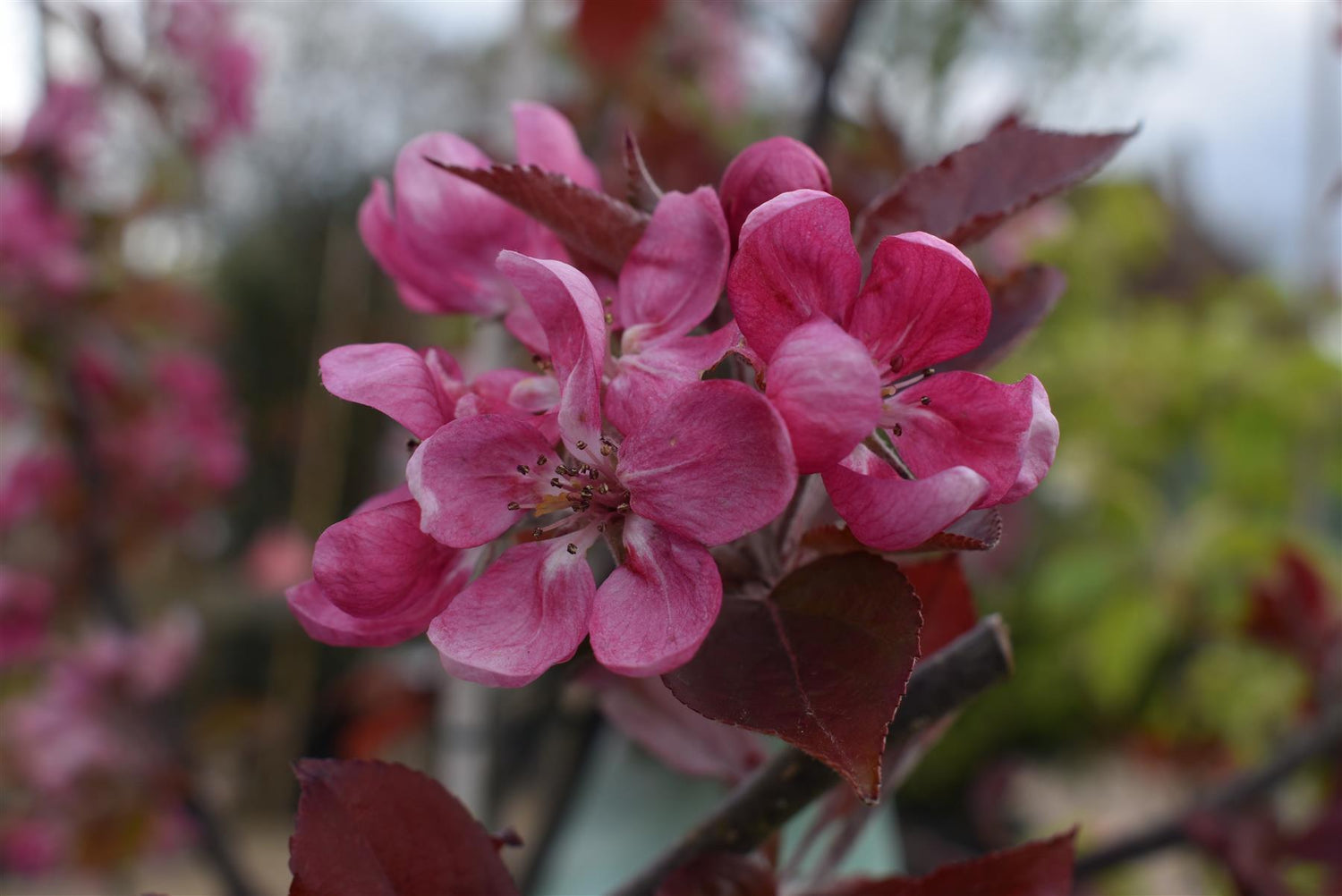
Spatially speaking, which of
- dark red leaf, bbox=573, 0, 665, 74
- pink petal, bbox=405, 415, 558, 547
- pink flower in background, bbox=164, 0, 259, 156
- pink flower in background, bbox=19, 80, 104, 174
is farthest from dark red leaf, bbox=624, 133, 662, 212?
pink flower in background, bbox=164, 0, 259, 156

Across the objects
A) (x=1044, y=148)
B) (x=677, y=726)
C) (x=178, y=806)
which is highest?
(x=1044, y=148)

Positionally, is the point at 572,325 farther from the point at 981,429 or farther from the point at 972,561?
the point at 972,561

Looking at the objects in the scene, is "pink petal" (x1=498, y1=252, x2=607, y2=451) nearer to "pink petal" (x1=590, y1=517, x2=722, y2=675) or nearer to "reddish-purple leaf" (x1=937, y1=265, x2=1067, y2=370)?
"pink petal" (x1=590, y1=517, x2=722, y2=675)

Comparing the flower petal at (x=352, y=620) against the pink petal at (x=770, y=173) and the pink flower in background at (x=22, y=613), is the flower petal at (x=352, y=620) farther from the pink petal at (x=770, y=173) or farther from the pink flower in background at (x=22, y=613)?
the pink flower in background at (x=22, y=613)

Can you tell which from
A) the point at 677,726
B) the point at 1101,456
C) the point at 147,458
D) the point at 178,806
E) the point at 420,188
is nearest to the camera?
the point at 420,188

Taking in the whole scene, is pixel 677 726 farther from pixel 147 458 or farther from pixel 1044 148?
pixel 147 458

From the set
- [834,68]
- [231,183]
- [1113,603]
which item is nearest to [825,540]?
[834,68]

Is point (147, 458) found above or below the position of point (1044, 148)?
below
